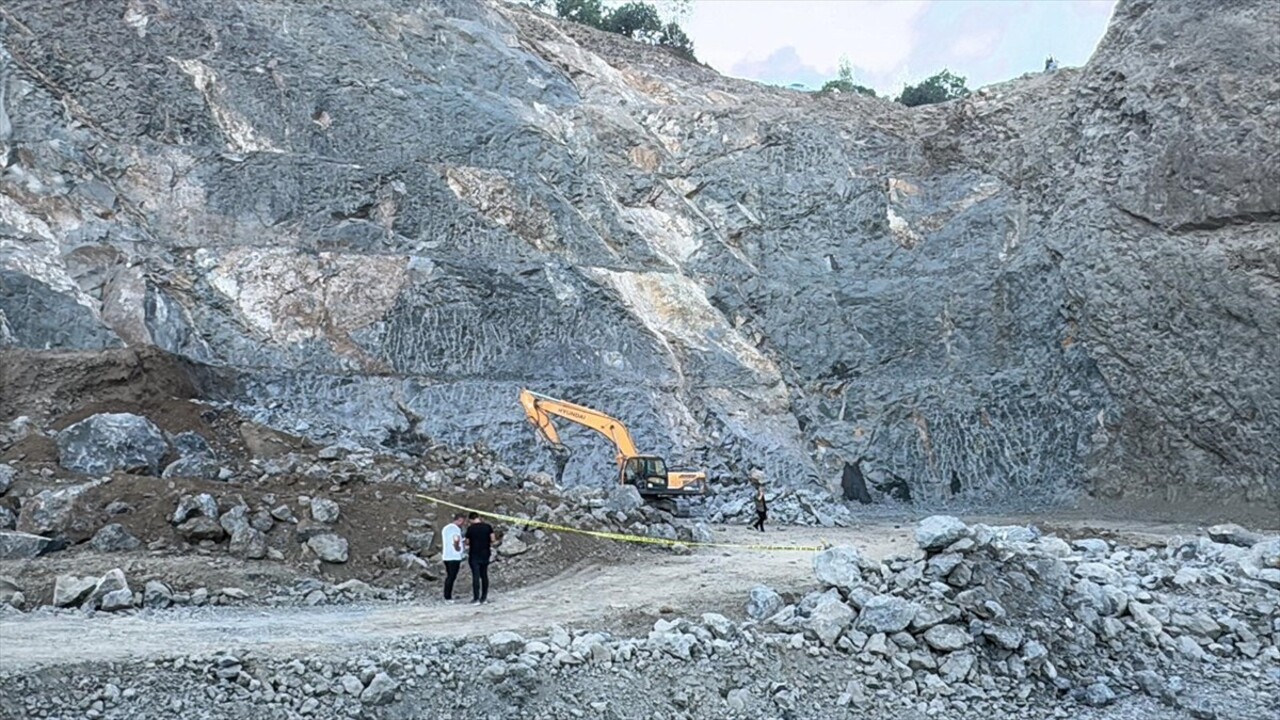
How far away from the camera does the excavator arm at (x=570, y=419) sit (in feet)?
50.6

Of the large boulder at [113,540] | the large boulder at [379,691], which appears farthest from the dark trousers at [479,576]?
the large boulder at [113,540]

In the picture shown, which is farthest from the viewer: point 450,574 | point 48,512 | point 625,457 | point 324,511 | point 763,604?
point 625,457

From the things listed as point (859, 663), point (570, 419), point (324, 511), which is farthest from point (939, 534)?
point (570, 419)

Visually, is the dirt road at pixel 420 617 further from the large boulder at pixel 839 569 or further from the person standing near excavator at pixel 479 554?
the large boulder at pixel 839 569

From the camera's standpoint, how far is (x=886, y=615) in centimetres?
739

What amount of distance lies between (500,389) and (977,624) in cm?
1103

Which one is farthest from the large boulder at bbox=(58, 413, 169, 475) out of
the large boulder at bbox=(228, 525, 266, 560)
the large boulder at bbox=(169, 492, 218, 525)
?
the large boulder at bbox=(228, 525, 266, 560)

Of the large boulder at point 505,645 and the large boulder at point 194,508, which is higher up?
the large boulder at point 194,508

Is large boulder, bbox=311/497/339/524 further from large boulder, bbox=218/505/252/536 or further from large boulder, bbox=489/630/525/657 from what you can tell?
large boulder, bbox=489/630/525/657

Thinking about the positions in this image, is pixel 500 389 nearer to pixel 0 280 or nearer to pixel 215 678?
pixel 0 280

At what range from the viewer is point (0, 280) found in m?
15.5

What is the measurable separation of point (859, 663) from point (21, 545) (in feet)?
23.5

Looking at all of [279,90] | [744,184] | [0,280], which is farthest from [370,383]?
[744,184]

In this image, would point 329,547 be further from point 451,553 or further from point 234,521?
point 451,553
